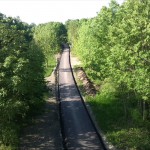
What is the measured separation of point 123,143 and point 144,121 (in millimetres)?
5668

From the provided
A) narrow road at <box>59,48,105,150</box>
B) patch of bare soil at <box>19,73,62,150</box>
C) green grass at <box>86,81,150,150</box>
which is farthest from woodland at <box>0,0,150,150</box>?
narrow road at <box>59,48,105,150</box>

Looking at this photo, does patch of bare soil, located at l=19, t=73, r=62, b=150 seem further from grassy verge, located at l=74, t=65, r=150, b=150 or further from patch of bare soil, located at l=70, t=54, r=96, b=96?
patch of bare soil, located at l=70, t=54, r=96, b=96

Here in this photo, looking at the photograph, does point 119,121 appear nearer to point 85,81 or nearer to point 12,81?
point 12,81

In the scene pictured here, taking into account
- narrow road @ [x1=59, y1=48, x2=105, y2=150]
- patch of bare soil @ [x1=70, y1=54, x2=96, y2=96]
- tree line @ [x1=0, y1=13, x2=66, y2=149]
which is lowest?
narrow road @ [x1=59, y1=48, x2=105, y2=150]

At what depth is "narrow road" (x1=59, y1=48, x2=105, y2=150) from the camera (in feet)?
87.4

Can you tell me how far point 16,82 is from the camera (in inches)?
895

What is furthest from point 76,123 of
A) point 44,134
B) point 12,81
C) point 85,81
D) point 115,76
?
point 85,81

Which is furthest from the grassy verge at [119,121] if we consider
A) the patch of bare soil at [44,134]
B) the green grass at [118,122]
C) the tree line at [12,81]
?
the tree line at [12,81]

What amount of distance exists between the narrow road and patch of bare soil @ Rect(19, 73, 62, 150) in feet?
2.75

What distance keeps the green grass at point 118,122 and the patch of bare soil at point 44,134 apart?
437 centimetres

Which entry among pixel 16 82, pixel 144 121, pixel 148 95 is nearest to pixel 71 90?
pixel 144 121

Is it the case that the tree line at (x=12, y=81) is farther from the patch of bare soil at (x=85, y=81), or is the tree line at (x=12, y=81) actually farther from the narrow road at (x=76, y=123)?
the patch of bare soil at (x=85, y=81)

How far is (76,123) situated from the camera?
31.9 meters

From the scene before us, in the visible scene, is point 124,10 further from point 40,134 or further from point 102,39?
point 40,134
